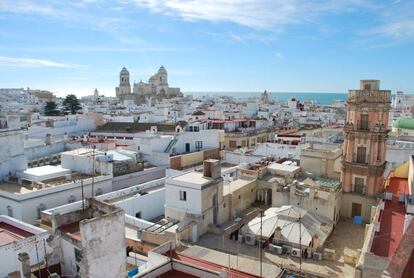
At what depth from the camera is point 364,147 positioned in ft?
91.6

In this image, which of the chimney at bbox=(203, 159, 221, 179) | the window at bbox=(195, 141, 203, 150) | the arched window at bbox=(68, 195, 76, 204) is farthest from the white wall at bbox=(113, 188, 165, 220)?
the window at bbox=(195, 141, 203, 150)

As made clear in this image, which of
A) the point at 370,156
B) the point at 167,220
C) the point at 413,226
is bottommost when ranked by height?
the point at 167,220

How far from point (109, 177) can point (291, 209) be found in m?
14.6

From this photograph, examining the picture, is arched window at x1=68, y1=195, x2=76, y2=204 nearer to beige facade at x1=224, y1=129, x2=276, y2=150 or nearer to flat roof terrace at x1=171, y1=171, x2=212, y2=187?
A: flat roof terrace at x1=171, y1=171, x2=212, y2=187

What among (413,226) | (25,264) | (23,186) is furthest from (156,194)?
(413,226)

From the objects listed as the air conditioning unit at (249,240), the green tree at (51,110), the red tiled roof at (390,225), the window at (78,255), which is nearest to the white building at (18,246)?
the window at (78,255)

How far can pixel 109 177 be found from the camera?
2895 cm

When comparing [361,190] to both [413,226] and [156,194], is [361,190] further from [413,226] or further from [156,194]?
[413,226]

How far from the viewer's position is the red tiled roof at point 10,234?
1792 cm

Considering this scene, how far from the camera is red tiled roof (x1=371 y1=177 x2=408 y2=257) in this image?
17.4 metres

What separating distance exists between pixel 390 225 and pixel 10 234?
21.0 meters

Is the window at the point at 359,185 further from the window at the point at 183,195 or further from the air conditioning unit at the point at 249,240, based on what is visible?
the window at the point at 183,195

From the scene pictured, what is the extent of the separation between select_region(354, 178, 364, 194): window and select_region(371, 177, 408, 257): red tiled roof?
5.92ft

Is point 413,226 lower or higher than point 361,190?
higher
